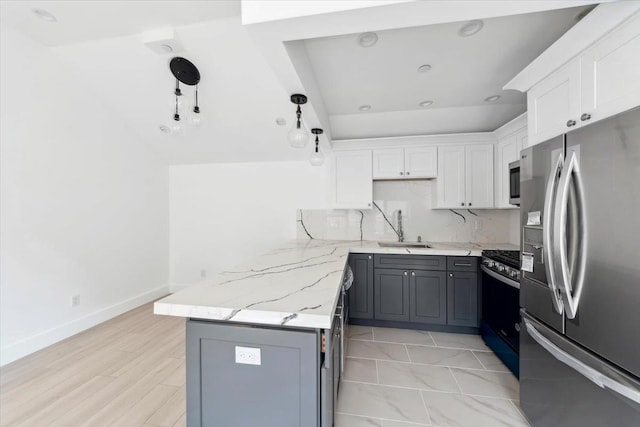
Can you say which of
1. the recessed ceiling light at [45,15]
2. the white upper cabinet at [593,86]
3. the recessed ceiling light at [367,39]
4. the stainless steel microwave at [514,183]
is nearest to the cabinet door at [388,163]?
the stainless steel microwave at [514,183]

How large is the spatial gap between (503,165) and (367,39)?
2.10m

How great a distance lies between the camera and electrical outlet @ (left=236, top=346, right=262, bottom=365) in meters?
1.12

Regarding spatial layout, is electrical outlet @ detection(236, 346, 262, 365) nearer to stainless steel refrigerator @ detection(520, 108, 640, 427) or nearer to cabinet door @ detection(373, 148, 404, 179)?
stainless steel refrigerator @ detection(520, 108, 640, 427)

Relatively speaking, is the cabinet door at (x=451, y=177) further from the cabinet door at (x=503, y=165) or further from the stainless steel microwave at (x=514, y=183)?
the stainless steel microwave at (x=514, y=183)

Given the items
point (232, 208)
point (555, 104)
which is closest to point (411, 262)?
point (555, 104)

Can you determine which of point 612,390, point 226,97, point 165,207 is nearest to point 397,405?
point 612,390

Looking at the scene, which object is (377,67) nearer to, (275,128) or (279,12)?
(279,12)

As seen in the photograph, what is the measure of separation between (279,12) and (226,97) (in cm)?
178

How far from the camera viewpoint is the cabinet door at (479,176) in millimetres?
2963

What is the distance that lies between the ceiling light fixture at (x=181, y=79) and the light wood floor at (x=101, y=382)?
2.09 metres

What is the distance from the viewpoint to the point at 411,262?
2826 mm

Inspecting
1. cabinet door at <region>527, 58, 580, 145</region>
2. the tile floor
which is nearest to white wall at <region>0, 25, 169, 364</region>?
the tile floor

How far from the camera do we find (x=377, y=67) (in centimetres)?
209

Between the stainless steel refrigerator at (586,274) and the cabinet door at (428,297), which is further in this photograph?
the cabinet door at (428,297)
